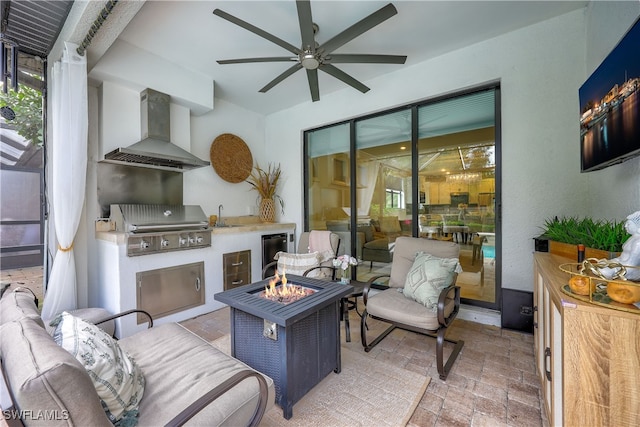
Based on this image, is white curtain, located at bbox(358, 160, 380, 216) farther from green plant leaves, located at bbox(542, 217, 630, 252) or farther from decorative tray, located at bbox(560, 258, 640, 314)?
decorative tray, located at bbox(560, 258, 640, 314)

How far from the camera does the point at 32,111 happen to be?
8.29ft

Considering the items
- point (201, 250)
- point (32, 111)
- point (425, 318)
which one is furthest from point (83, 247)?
point (425, 318)

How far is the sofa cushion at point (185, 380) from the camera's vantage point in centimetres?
106

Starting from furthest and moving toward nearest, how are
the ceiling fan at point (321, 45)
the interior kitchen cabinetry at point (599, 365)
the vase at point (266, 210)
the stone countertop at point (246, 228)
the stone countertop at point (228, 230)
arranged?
the vase at point (266, 210) < the stone countertop at point (246, 228) < the stone countertop at point (228, 230) < the ceiling fan at point (321, 45) < the interior kitchen cabinetry at point (599, 365)

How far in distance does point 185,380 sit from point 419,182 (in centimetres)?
312

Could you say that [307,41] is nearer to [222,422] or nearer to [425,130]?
[425,130]

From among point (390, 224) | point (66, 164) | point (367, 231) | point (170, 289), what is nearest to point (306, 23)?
point (66, 164)

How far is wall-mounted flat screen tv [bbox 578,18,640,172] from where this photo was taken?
49.9 inches

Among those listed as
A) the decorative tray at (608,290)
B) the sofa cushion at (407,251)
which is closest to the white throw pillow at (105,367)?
the decorative tray at (608,290)

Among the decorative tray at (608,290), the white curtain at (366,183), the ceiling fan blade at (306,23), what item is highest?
Result: the ceiling fan blade at (306,23)

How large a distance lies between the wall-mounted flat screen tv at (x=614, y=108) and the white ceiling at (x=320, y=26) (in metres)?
1.21

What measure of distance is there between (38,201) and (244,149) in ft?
8.72

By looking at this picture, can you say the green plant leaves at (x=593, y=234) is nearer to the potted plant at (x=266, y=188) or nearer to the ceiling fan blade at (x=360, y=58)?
the ceiling fan blade at (x=360, y=58)

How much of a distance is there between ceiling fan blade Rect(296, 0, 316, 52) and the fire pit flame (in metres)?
1.98
